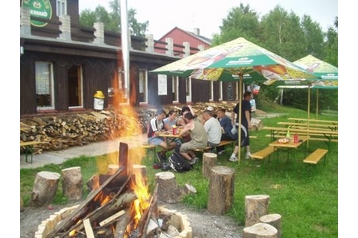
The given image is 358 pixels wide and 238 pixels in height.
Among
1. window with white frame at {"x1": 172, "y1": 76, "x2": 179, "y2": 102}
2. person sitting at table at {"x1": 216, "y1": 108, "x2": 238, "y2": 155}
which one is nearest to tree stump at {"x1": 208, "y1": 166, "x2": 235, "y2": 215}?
person sitting at table at {"x1": 216, "y1": 108, "x2": 238, "y2": 155}

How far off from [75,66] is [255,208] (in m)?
6.85

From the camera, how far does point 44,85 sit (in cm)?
771

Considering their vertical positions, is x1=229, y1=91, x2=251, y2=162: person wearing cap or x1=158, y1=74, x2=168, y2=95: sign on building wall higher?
x1=158, y1=74, x2=168, y2=95: sign on building wall

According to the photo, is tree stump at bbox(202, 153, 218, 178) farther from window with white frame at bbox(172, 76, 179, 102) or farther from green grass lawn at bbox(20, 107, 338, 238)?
window with white frame at bbox(172, 76, 179, 102)

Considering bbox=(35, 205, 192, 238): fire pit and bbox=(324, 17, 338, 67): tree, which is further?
bbox=(324, 17, 338, 67): tree

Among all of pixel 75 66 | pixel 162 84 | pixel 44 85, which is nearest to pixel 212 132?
pixel 44 85

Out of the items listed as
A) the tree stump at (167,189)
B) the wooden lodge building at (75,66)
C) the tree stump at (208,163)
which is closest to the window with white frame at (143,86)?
the wooden lodge building at (75,66)

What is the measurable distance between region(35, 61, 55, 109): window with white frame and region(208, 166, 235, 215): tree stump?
5029 millimetres

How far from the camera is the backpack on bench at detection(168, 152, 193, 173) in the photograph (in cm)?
555

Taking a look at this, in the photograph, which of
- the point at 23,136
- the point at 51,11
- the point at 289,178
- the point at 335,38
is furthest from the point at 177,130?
the point at 51,11
